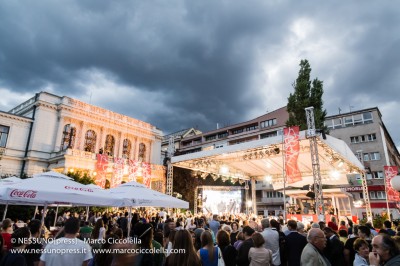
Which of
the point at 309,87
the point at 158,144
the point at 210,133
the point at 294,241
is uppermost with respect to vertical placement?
the point at 210,133

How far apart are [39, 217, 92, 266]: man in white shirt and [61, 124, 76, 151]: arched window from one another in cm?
2939

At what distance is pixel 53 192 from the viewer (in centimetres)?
578

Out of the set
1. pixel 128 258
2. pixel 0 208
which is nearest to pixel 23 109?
pixel 0 208

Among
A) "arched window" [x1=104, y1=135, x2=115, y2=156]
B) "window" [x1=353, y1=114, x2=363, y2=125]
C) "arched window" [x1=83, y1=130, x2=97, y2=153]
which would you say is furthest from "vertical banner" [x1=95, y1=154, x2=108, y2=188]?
"window" [x1=353, y1=114, x2=363, y2=125]

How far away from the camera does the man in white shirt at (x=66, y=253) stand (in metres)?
3.04

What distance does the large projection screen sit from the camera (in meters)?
23.6

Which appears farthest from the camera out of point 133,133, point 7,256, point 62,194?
point 133,133

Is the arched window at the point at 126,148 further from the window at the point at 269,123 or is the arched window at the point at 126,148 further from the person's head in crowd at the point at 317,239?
the person's head in crowd at the point at 317,239

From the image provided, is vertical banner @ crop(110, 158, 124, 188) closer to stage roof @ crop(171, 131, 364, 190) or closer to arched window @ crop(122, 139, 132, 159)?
arched window @ crop(122, 139, 132, 159)

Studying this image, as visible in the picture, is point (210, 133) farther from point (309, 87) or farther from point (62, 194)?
point (62, 194)

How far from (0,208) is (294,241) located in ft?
64.6

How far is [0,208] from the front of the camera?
16.9 m

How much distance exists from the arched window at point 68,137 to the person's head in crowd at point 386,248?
31.6 m

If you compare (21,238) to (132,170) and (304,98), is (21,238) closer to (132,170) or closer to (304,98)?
(132,170)
